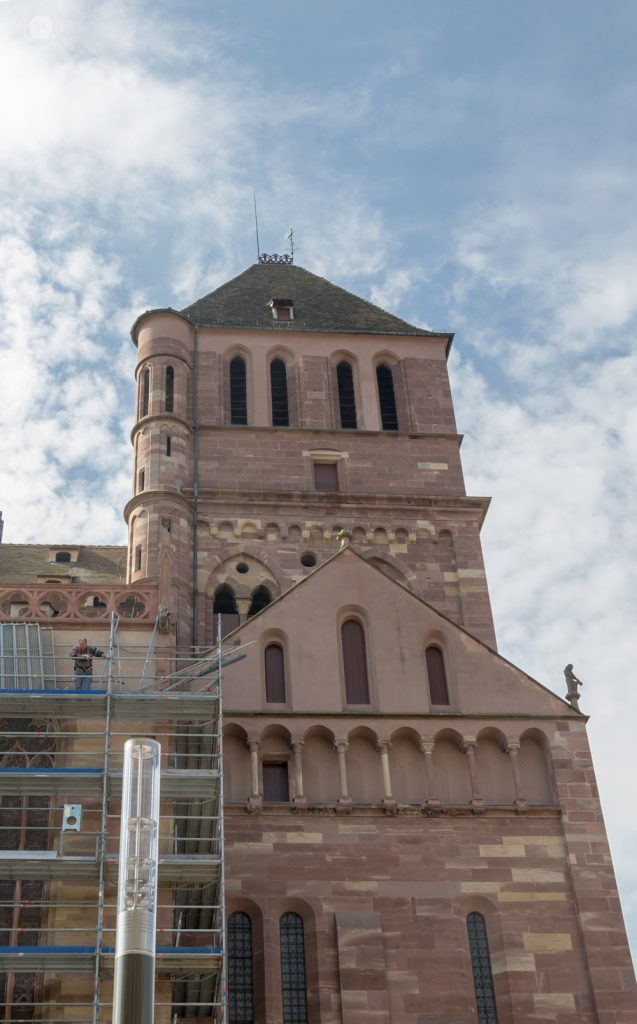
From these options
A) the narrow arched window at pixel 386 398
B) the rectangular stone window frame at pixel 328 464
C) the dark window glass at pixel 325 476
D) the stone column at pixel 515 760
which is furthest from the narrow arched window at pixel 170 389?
the stone column at pixel 515 760

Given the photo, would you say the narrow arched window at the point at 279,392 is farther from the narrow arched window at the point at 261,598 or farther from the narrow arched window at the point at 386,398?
the narrow arched window at the point at 261,598

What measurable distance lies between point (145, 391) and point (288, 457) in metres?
4.14

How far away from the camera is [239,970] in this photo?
79.1 ft

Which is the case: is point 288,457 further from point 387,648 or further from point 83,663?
point 83,663

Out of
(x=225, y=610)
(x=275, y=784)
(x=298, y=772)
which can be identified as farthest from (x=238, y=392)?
(x=298, y=772)

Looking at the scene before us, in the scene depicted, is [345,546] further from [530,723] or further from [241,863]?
[241,863]

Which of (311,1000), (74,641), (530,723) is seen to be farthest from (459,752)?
(74,641)

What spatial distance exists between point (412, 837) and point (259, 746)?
3086mm

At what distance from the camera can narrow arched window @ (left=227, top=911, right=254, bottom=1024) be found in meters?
23.7

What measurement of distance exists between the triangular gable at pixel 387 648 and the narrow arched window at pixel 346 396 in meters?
10.8

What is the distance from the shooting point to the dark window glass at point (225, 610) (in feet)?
110

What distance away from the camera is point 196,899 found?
78.4 ft

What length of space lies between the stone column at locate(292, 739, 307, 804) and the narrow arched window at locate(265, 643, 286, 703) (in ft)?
3.44

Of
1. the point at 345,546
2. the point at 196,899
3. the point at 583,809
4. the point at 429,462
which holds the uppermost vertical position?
the point at 429,462
